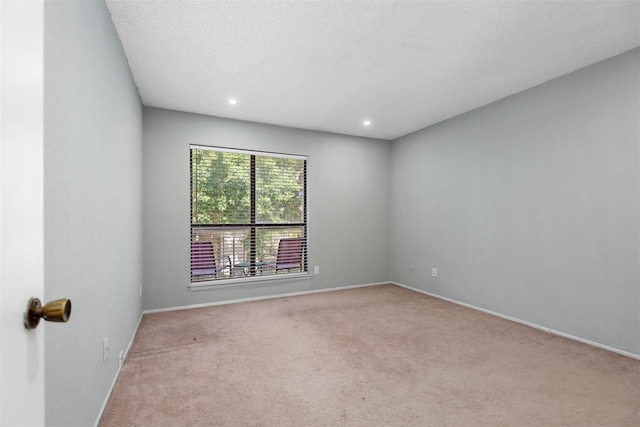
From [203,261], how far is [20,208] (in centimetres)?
362

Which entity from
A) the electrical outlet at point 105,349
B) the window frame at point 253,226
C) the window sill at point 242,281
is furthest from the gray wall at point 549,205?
the electrical outlet at point 105,349

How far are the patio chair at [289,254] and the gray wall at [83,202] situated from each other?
7.56ft

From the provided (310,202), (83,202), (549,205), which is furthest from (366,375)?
(310,202)

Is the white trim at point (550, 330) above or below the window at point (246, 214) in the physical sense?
below

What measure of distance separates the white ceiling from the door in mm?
1696

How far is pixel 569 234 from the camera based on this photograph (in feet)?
9.67

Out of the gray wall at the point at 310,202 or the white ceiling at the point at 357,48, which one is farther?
the gray wall at the point at 310,202

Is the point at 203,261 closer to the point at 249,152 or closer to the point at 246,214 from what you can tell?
the point at 246,214

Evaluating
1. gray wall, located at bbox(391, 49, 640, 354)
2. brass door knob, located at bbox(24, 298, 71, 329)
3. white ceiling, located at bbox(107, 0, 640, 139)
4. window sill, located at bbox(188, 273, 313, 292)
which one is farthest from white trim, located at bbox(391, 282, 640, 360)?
brass door knob, located at bbox(24, 298, 71, 329)

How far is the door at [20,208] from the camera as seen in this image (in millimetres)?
546

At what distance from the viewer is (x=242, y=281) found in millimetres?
4203

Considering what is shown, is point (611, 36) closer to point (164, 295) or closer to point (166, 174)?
point (166, 174)

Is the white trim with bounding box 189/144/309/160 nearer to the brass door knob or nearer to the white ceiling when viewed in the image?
the white ceiling

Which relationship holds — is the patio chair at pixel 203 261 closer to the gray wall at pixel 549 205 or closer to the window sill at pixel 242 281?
the window sill at pixel 242 281
